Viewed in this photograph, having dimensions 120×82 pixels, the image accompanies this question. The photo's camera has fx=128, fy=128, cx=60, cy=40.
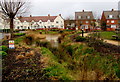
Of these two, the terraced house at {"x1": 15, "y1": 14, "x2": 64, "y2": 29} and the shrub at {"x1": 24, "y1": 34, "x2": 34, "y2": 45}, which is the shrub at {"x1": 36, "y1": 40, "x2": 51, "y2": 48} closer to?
the shrub at {"x1": 24, "y1": 34, "x2": 34, "y2": 45}

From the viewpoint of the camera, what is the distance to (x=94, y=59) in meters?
7.19

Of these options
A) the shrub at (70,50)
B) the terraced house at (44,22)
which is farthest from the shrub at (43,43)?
the terraced house at (44,22)

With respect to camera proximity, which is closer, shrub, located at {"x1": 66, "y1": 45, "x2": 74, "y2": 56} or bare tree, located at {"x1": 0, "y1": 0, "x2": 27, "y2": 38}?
shrub, located at {"x1": 66, "y1": 45, "x2": 74, "y2": 56}

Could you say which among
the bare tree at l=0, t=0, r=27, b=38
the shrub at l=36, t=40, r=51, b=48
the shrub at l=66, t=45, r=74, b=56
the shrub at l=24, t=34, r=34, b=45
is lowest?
the shrub at l=66, t=45, r=74, b=56

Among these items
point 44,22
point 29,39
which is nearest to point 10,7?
point 29,39

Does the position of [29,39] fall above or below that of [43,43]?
above

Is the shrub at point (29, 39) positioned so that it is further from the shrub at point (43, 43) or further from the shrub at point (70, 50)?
the shrub at point (70, 50)

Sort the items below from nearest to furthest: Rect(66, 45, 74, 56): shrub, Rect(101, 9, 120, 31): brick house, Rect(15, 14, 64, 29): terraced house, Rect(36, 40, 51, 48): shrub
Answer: Rect(66, 45, 74, 56): shrub, Rect(36, 40, 51, 48): shrub, Rect(101, 9, 120, 31): brick house, Rect(15, 14, 64, 29): terraced house

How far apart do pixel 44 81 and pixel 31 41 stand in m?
9.49

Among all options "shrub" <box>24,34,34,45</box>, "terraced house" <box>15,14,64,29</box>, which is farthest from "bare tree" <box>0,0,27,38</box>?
"terraced house" <box>15,14,64,29</box>

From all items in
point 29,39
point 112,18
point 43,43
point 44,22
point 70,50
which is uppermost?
point 112,18

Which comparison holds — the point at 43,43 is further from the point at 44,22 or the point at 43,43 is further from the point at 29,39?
the point at 44,22

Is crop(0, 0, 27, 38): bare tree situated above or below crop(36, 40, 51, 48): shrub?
above

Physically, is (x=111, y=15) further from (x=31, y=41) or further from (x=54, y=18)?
(x=31, y=41)
